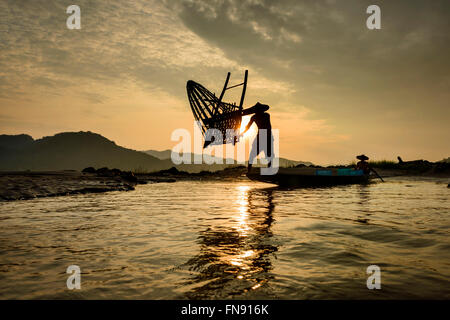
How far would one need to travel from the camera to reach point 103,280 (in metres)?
3.74

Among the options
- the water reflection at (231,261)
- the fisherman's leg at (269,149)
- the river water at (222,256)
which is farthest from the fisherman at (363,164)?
the water reflection at (231,261)

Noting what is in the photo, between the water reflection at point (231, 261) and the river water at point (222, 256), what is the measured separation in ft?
0.05

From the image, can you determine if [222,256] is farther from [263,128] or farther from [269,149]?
[263,128]

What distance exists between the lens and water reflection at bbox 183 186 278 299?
3457 millimetres

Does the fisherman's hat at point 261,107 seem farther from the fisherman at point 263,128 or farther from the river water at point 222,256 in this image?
the river water at point 222,256

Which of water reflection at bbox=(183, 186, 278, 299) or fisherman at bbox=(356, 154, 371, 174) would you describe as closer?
water reflection at bbox=(183, 186, 278, 299)

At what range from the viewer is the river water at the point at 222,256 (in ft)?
11.3

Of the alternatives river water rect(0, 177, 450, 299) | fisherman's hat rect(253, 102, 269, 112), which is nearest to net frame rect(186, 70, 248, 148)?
fisherman's hat rect(253, 102, 269, 112)

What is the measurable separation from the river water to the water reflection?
0.02m

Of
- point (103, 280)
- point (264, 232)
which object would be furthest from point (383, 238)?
point (103, 280)

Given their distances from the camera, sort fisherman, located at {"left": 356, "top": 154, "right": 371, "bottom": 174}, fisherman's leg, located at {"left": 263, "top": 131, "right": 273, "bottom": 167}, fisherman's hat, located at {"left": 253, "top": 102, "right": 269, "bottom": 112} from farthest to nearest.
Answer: fisherman, located at {"left": 356, "top": 154, "right": 371, "bottom": 174}, fisherman's hat, located at {"left": 253, "top": 102, "right": 269, "bottom": 112}, fisherman's leg, located at {"left": 263, "top": 131, "right": 273, "bottom": 167}

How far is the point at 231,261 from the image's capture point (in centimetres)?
455

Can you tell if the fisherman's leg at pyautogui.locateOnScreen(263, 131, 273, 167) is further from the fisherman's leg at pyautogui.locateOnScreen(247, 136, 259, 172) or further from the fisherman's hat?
the fisherman's hat

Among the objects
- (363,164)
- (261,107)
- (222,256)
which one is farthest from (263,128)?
(222,256)
